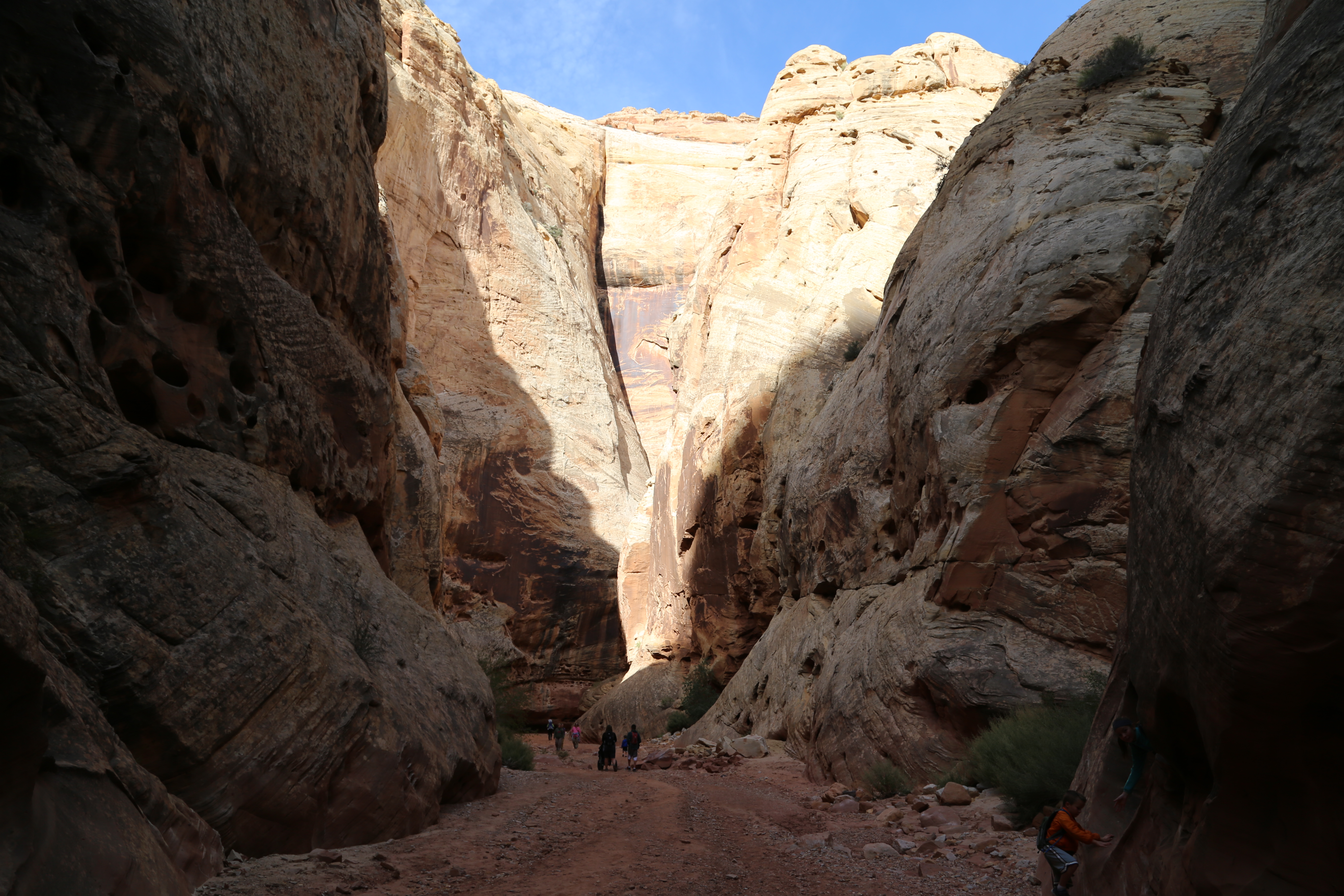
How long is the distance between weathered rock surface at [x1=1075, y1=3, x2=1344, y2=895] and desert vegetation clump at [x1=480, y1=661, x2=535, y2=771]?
9.24 metres

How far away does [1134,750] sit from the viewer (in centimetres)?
498

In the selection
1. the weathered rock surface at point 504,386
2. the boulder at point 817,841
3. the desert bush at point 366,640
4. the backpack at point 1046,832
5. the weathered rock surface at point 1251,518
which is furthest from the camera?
the weathered rock surface at point 504,386

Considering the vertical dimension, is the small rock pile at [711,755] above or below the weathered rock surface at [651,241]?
below

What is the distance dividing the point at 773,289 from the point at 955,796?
19695mm

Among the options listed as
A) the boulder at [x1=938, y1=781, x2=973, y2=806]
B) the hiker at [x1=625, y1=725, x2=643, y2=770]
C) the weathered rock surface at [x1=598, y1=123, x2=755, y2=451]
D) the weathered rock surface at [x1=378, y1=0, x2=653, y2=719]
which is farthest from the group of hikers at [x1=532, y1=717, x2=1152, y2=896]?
the weathered rock surface at [x1=598, y1=123, x2=755, y2=451]

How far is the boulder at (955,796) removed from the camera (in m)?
8.72

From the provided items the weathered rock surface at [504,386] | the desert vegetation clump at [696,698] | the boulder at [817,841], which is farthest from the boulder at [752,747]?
the weathered rock surface at [504,386]

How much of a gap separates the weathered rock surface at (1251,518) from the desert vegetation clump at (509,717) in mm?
9239

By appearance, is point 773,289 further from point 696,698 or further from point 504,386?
point 504,386

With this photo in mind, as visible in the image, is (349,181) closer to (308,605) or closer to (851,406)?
(308,605)

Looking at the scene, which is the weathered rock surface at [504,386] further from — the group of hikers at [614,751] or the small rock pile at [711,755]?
the small rock pile at [711,755]

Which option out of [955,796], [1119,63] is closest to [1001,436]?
[955,796]

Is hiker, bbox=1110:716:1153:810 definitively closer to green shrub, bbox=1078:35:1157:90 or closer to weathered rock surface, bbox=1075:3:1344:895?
weathered rock surface, bbox=1075:3:1344:895

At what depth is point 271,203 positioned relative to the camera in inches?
379
